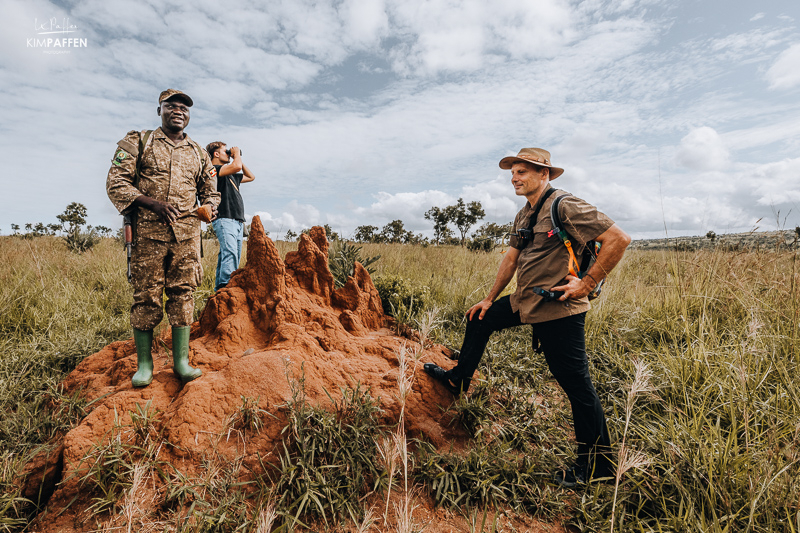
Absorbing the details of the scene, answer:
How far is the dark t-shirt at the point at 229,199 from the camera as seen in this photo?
16.5 feet

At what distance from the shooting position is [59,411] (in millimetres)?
2996

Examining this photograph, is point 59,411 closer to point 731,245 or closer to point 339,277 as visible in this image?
point 339,277

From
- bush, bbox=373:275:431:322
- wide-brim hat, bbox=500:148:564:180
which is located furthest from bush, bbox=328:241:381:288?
wide-brim hat, bbox=500:148:564:180

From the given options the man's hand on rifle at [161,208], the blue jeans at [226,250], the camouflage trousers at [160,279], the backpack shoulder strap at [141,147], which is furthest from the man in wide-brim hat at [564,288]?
the blue jeans at [226,250]

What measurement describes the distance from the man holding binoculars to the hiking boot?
10.0 feet

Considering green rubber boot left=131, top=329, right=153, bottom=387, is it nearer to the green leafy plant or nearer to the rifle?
the rifle

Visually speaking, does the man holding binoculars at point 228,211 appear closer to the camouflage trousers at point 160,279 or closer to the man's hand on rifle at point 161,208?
the camouflage trousers at point 160,279

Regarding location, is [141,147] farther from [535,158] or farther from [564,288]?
[564,288]

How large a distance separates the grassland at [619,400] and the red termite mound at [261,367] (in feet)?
0.99

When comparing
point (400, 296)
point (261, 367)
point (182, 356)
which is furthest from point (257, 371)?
point (400, 296)

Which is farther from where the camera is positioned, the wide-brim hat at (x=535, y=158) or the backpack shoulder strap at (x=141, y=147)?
the backpack shoulder strap at (x=141, y=147)

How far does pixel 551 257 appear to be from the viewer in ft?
8.29

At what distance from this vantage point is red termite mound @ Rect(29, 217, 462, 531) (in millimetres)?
2482

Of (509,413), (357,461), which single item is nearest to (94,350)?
(357,461)
